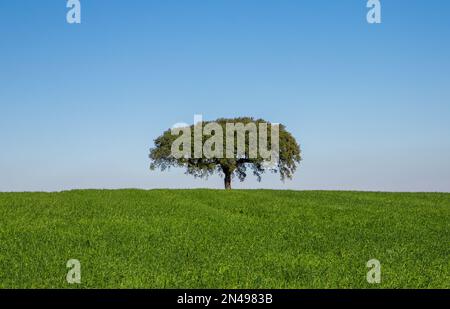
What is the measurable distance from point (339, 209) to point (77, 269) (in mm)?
20693

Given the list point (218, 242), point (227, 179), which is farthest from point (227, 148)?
point (218, 242)

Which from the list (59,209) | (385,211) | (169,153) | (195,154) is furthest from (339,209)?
(169,153)

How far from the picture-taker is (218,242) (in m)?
21.2

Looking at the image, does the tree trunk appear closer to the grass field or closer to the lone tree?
the lone tree

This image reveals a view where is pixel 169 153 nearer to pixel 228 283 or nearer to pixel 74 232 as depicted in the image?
pixel 74 232

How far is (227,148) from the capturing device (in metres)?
67.3

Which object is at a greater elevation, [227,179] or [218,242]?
[227,179]

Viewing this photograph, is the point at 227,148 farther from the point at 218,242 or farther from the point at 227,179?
the point at 218,242

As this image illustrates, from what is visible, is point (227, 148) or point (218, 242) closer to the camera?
point (218, 242)

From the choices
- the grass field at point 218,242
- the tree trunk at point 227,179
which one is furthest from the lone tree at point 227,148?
the grass field at point 218,242

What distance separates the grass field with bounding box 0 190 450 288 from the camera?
15547 mm

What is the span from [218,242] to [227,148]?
152 ft

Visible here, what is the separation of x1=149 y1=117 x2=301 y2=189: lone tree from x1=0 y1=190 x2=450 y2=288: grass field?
98.8 feet
